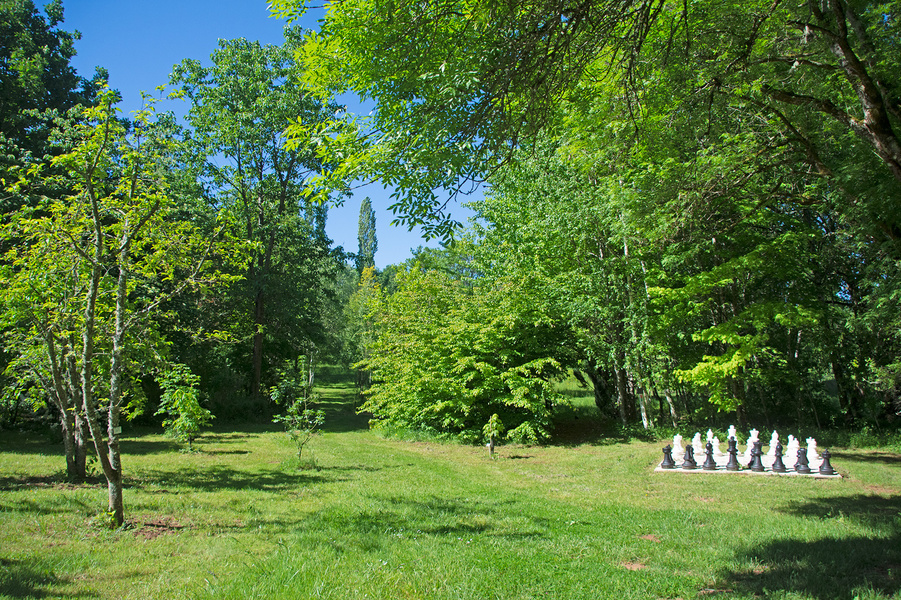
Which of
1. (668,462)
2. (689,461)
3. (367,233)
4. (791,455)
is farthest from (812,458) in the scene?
(367,233)

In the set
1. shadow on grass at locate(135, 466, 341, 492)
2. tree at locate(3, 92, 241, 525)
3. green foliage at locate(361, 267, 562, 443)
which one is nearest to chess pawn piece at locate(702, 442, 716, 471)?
green foliage at locate(361, 267, 562, 443)

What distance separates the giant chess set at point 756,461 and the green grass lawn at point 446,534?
18.9 inches

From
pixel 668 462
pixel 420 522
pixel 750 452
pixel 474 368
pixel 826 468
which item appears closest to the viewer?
pixel 420 522

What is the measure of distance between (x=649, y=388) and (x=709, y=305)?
3.04 metres

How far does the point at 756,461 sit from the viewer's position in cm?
959

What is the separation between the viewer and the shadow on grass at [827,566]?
3721mm

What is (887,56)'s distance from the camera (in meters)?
6.46

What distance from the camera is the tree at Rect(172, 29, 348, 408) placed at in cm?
2222

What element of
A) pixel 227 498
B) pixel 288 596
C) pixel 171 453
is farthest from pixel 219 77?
pixel 288 596

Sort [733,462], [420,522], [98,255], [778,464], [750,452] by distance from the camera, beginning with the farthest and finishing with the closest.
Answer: [750,452] < [733,462] < [778,464] < [420,522] < [98,255]

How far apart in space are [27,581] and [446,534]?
3.66 meters

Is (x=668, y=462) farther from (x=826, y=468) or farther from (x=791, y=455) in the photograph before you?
(x=826, y=468)

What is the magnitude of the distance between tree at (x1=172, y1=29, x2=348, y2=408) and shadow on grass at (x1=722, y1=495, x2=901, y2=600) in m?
20.4

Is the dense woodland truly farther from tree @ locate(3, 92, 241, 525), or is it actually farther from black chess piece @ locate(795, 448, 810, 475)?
Result: black chess piece @ locate(795, 448, 810, 475)
